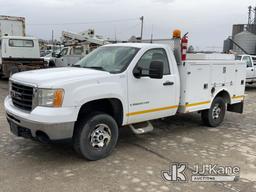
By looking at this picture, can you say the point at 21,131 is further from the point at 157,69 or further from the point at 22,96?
the point at 157,69

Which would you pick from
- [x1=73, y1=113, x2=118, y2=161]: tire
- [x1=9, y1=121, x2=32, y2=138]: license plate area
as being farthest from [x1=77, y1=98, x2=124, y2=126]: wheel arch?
[x1=9, y1=121, x2=32, y2=138]: license plate area

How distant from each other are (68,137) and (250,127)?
4.89m

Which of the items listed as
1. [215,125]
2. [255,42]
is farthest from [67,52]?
[255,42]

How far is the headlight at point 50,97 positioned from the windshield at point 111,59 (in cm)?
114

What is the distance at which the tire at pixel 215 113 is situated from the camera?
22.8 feet

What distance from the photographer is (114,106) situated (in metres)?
5.00

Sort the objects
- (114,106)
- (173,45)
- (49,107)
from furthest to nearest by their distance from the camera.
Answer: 1. (173,45)
2. (114,106)
3. (49,107)

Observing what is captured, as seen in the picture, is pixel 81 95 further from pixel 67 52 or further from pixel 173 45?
pixel 67 52

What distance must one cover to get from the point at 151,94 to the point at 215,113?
2487 mm

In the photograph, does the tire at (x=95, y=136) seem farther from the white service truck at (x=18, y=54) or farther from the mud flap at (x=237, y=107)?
the white service truck at (x=18, y=54)

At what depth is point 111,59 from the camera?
5.43 meters

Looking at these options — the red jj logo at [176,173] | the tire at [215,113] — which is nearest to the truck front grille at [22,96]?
the red jj logo at [176,173]

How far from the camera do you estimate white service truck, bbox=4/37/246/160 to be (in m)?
4.22

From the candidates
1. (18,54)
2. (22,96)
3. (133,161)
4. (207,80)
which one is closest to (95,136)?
(133,161)
